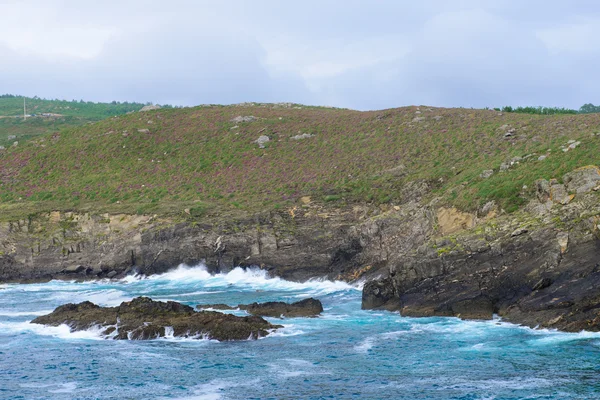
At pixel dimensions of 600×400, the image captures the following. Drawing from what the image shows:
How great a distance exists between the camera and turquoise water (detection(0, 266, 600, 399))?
77.6ft

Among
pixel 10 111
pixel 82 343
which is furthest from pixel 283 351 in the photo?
pixel 10 111

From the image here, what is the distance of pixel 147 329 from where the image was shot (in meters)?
33.0

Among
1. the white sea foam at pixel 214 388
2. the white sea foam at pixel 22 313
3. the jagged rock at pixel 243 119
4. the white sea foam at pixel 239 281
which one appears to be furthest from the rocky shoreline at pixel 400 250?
the jagged rock at pixel 243 119

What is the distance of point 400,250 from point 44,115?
378 ft

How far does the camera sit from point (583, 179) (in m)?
38.4

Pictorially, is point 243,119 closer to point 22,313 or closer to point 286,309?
point 22,313

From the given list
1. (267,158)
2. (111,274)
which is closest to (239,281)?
(111,274)

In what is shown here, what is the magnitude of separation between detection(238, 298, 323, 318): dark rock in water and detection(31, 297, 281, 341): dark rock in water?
3.29 metres

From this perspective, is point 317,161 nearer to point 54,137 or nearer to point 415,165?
point 415,165

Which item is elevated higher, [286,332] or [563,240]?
[563,240]

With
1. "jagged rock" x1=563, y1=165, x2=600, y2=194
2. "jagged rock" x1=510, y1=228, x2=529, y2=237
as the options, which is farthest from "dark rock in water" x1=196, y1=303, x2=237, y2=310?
"jagged rock" x1=563, y1=165, x2=600, y2=194

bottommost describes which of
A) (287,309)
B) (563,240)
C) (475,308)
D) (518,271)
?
(287,309)

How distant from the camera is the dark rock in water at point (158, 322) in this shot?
107 ft

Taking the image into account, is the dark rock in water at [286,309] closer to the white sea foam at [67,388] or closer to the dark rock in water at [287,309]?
the dark rock in water at [287,309]
